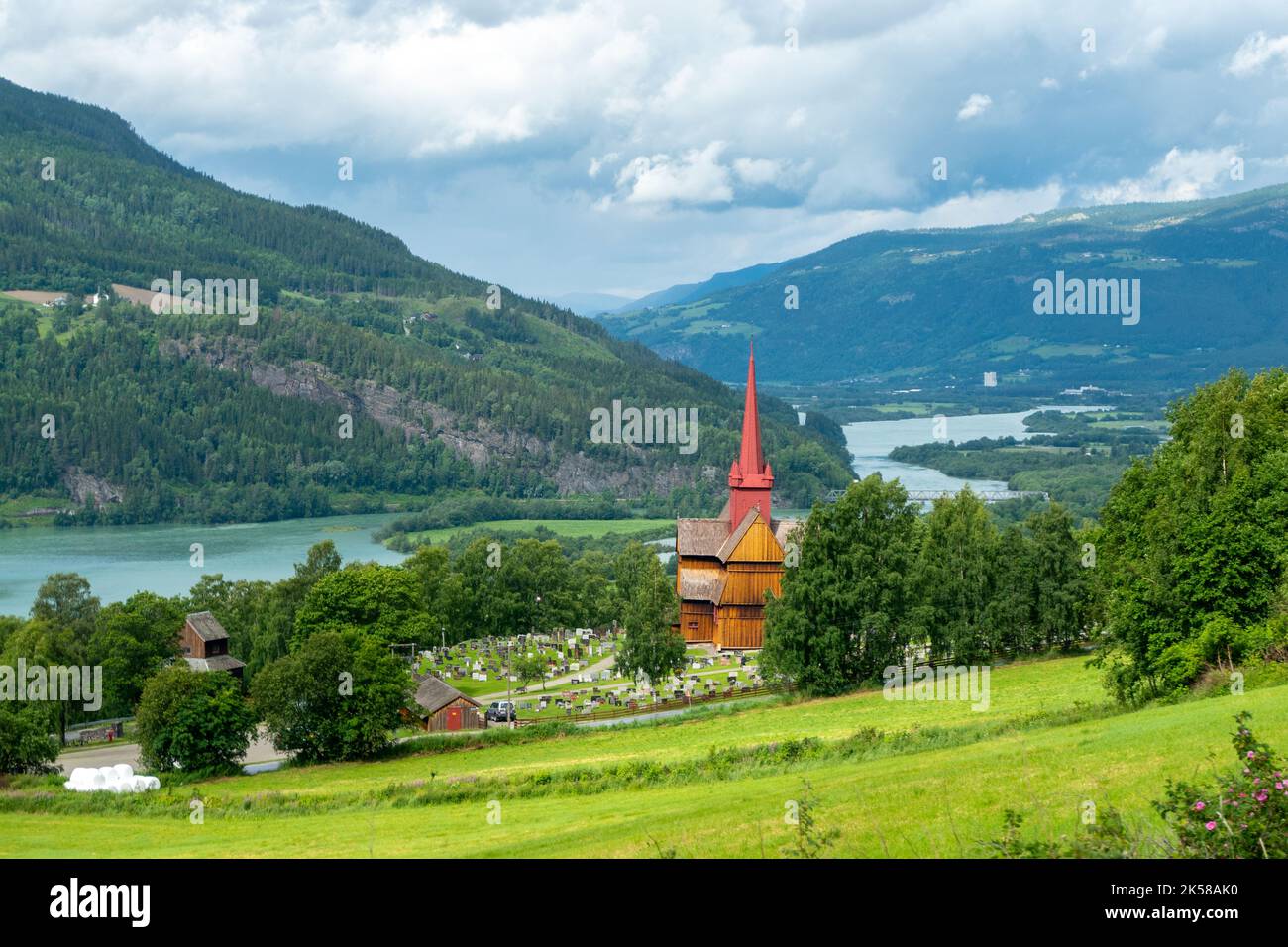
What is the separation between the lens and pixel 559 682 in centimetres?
6731

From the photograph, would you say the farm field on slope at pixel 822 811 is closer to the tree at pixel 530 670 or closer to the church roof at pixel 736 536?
the tree at pixel 530 670

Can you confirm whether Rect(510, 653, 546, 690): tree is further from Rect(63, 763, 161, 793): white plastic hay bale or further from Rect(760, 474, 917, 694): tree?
Rect(63, 763, 161, 793): white plastic hay bale

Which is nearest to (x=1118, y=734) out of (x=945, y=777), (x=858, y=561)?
(x=945, y=777)

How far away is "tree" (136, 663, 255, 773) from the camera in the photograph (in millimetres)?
45500

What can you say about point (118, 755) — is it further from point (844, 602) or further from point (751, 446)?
point (751, 446)

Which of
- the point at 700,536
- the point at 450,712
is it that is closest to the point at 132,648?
the point at 450,712

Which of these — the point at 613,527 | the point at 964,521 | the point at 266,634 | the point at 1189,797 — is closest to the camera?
the point at 1189,797

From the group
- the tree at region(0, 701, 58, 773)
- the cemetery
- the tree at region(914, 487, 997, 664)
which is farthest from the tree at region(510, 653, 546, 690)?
the tree at region(0, 701, 58, 773)

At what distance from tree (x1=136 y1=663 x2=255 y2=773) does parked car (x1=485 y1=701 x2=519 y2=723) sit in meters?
12.6

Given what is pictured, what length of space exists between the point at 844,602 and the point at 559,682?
19.9m

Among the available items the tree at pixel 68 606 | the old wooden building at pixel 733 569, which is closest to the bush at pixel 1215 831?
the old wooden building at pixel 733 569
